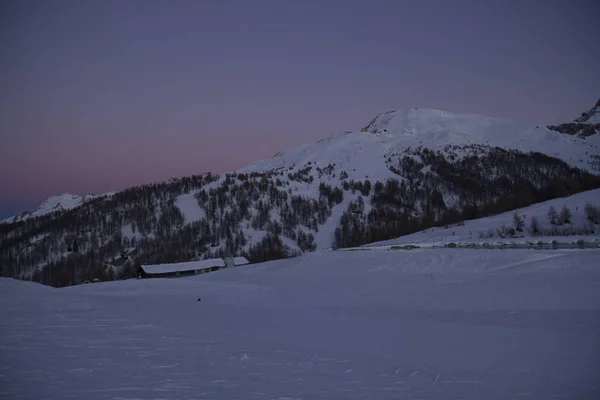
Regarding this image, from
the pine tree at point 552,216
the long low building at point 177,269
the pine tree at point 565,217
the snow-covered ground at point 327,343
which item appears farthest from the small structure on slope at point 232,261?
the pine tree at point 565,217

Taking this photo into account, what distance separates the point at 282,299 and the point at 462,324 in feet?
47.1

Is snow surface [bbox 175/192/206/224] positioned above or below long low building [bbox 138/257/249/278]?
above

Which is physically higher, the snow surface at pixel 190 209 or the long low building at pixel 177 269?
the snow surface at pixel 190 209

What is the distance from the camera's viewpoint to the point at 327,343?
14828mm

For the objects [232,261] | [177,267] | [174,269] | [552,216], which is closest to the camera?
[552,216]

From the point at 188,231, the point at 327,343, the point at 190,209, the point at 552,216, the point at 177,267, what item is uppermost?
the point at 190,209

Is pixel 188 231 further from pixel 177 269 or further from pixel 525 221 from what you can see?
pixel 525 221

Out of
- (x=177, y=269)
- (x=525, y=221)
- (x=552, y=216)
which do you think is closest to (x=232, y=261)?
(x=177, y=269)

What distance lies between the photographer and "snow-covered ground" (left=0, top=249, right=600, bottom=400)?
918 centimetres

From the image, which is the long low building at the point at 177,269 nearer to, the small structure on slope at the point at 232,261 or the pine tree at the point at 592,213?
the small structure on slope at the point at 232,261

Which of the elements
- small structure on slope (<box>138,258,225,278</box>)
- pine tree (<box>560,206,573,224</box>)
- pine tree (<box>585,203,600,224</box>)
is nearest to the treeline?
small structure on slope (<box>138,258,225,278</box>)

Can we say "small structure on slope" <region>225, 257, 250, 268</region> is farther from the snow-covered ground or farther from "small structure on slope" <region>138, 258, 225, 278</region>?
the snow-covered ground

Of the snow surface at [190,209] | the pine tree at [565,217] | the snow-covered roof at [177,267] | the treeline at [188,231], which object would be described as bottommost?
the snow-covered roof at [177,267]

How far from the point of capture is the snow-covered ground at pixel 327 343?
9180mm
